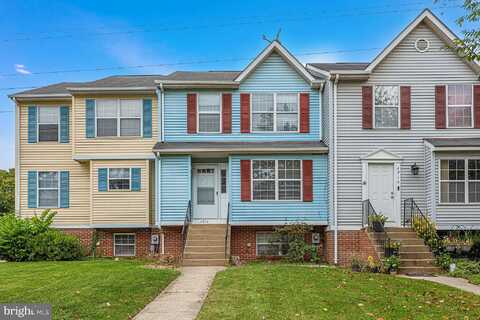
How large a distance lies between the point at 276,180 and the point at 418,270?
18.8ft

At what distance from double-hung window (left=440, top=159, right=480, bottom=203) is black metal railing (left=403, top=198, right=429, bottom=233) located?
895mm

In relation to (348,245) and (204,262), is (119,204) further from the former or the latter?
(348,245)

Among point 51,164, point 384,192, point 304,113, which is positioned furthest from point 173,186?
point 384,192

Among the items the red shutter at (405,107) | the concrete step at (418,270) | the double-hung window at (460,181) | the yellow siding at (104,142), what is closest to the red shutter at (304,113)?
the red shutter at (405,107)

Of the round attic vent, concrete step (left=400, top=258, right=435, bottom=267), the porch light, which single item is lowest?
concrete step (left=400, top=258, right=435, bottom=267)

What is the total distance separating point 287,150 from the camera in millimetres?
16344

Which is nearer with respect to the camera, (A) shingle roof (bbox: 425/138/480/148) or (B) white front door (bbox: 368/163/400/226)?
(A) shingle roof (bbox: 425/138/480/148)

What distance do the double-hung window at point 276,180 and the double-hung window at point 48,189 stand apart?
7.99m

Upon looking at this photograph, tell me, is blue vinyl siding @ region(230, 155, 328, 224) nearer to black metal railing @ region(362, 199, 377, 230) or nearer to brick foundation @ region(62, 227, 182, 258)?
black metal railing @ region(362, 199, 377, 230)

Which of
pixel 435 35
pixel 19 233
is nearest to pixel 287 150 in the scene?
pixel 435 35

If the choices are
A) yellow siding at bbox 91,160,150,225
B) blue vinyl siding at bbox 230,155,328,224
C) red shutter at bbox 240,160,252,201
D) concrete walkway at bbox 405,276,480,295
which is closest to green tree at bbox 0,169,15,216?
yellow siding at bbox 91,160,150,225

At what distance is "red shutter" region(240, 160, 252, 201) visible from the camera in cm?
1669

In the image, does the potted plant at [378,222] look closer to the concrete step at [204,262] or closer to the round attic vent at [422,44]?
the concrete step at [204,262]

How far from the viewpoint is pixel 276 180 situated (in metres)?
16.8
